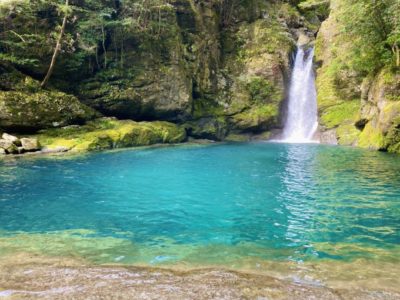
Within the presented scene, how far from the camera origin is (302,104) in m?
38.5

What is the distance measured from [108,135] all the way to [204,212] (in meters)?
20.5

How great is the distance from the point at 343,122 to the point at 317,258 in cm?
2846

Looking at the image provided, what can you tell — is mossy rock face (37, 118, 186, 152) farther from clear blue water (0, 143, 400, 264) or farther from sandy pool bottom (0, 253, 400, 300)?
sandy pool bottom (0, 253, 400, 300)

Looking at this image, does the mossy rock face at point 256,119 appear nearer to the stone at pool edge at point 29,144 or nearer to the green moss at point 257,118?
the green moss at point 257,118

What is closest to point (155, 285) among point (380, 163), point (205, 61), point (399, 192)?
point (399, 192)

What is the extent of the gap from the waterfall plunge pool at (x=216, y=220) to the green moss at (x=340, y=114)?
16.4m

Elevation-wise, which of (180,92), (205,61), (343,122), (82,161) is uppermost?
(205,61)

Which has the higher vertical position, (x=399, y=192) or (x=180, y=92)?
(x=180, y=92)

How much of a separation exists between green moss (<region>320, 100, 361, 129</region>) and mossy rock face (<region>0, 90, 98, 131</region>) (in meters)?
21.2

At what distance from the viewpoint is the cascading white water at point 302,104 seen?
3759 centimetres

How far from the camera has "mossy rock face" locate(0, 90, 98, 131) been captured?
989 inches

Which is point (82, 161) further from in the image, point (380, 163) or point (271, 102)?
point (271, 102)

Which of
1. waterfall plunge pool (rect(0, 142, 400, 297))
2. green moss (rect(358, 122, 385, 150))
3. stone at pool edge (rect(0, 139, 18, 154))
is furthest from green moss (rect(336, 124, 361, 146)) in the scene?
stone at pool edge (rect(0, 139, 18, 154))

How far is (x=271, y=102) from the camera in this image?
39.0 metres
